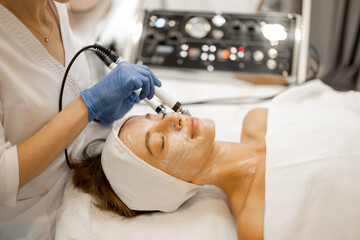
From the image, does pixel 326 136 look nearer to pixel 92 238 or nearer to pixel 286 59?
pixel 286 59

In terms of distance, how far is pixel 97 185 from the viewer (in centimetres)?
120

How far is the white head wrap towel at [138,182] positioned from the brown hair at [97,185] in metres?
0.03

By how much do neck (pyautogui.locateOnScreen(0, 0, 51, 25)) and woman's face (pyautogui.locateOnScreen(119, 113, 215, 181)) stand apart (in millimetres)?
478

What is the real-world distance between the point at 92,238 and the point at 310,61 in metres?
1.49

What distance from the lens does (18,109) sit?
37.4 inches

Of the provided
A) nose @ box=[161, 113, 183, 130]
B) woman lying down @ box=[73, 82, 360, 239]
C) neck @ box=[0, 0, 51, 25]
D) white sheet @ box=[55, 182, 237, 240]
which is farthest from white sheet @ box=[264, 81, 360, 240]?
neck @ box=[0, 0, 51, 25]

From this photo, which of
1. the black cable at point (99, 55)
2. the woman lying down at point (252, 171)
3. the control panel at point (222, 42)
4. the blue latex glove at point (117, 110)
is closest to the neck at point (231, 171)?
the woman lying down at point (252, 171)

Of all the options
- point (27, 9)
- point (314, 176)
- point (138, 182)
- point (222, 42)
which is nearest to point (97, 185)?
point (138, 182)

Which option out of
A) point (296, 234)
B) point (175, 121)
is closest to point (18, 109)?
point (175, 121)

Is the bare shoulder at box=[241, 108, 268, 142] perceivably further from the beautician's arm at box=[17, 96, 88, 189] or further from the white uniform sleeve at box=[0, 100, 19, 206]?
the white uniform sleeve at box=[0, 100, 19, 206]

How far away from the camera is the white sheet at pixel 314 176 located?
38.6 inches

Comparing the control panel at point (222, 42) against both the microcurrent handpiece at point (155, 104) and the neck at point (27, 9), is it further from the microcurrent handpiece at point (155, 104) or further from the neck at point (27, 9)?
the neck at point (27, 9)

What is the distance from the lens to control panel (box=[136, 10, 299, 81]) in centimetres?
173

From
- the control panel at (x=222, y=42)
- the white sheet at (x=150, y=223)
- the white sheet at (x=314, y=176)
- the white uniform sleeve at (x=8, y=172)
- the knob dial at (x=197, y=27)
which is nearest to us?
the white uniform sleeve at (x=8, y=172)
